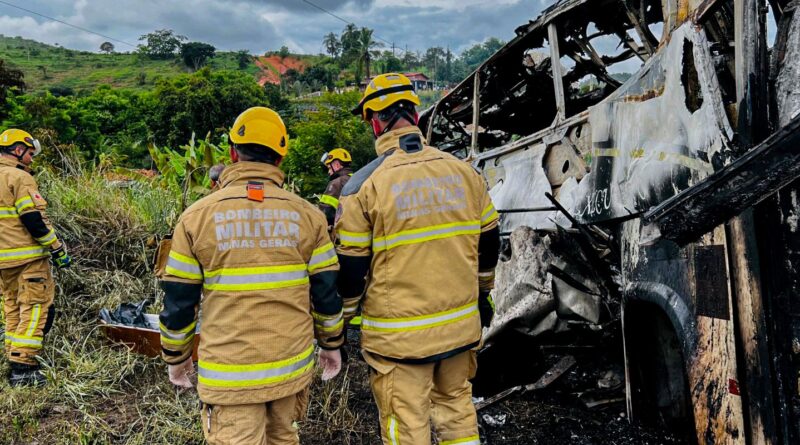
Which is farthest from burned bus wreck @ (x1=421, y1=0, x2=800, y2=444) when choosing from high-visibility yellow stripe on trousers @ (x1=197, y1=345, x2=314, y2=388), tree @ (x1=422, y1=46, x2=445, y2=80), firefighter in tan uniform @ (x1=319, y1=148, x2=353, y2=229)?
tree @ (x1=422, y1=46, x2=445, y2=80)

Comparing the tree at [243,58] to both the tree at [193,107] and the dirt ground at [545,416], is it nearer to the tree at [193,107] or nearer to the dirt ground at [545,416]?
the tree at [193,107]

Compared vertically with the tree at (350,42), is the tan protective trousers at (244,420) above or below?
below

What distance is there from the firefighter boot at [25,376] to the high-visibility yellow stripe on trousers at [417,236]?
9.77ft

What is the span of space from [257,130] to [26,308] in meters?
2.91

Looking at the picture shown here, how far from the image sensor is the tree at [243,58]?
78.0 m

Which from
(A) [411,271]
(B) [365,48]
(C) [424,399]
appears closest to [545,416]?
(C) [424,399]

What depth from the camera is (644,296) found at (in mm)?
1977

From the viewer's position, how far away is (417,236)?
1.97 metres

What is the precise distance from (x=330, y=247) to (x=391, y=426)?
2.42 ft

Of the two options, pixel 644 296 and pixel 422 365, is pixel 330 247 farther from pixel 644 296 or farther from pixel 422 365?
pixel 644 296

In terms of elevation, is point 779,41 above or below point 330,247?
above

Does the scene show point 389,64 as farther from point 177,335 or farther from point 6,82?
point 177,335

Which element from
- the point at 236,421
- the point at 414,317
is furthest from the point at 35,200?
the point at 414,317

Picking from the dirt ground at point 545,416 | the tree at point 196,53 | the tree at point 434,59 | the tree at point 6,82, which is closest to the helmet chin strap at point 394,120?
the dirt ground at point 545,416
